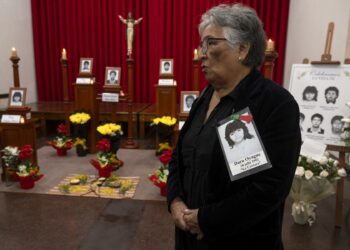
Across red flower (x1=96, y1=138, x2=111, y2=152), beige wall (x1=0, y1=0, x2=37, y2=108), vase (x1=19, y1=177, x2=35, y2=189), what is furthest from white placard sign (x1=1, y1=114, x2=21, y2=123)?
beige wall (x1=0, y1=0, x2=37, y2=108)

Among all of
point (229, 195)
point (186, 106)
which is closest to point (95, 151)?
point (186, 106)

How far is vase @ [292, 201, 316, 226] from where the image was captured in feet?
6.97

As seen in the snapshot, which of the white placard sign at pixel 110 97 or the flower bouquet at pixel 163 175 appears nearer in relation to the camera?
the flower bouquet at pixel 163 175

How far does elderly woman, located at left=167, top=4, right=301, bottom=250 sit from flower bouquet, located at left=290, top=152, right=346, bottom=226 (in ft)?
3.94

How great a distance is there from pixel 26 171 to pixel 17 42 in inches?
140

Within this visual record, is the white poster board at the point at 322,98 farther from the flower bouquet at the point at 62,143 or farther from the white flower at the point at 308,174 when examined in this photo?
the flower bouquet at the point at 62,143

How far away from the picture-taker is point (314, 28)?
386 centimetres

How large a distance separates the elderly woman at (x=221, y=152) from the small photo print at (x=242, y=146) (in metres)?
0.02

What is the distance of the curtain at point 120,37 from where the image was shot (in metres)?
5.36

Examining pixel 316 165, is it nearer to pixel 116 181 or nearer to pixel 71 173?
pixel 116 181

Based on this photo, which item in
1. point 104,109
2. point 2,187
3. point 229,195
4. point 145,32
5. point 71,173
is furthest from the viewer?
point 145,32

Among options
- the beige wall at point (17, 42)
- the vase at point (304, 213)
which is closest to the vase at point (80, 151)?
the beige wall at point (17, 42)

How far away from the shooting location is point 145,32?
552 centimetres

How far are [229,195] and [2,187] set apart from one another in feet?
8.63
